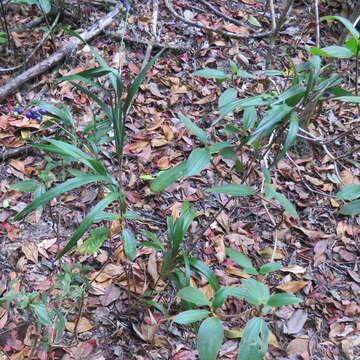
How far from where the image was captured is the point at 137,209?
2.15 meters

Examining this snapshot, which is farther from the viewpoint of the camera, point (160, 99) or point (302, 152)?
point (160, 99)

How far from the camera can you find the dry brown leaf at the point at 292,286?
1.93 meters

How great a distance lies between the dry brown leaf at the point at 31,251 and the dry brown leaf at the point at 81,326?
A: 35 centimetres

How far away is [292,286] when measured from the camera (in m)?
1.94

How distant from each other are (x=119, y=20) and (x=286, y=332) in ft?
7.65

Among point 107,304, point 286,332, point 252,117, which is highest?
point 252,117

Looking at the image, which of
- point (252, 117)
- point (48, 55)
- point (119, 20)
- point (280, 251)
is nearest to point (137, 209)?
point (280, 251)

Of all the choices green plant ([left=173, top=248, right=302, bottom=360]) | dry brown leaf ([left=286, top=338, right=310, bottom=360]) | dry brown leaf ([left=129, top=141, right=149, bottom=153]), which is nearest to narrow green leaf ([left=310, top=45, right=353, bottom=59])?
green plant ([left=173, top=248, right=302, bottom=360])

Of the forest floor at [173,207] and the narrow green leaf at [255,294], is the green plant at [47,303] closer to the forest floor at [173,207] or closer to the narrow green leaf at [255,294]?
the forest floor at [173,207]

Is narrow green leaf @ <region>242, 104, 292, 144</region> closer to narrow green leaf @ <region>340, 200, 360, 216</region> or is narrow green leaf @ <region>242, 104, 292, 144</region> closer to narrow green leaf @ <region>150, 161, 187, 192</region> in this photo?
narrow green leaf @ <region>150, 161, 187, 192</region>

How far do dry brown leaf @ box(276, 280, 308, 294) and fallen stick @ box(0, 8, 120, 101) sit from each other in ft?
6.23

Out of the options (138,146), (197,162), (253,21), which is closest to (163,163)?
(138,146)

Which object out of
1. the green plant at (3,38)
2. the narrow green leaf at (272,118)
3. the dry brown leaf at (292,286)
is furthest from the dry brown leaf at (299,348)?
the green plant at (3,38)

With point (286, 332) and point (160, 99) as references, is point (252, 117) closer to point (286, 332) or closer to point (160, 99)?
point (286, 332)
